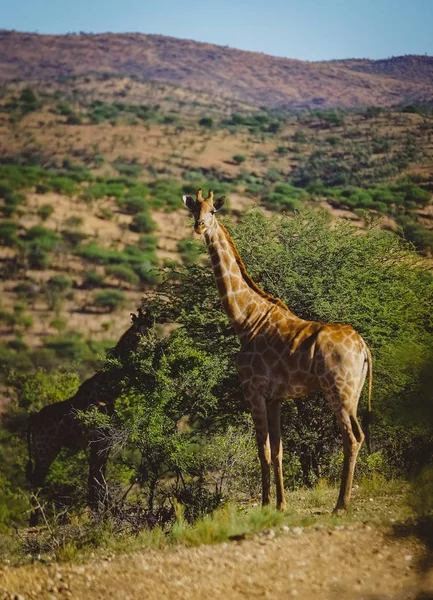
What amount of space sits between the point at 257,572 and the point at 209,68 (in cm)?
16446

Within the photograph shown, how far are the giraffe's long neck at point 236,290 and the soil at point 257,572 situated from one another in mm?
2910

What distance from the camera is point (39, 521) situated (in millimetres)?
16609

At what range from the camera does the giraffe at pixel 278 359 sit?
9.26m

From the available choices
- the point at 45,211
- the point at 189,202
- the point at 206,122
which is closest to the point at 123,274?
the point at 45,211

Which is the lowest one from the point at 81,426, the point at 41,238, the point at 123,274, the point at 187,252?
the point at 123,274

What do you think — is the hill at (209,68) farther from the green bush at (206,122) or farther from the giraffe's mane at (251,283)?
the giraffe's mane at (251,283)

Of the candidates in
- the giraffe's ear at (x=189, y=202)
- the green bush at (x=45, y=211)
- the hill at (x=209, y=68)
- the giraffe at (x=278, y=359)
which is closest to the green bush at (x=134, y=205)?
the green bush at (x=45, y=211)

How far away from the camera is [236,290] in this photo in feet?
34.2

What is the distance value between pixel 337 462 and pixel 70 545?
7531 millimetres

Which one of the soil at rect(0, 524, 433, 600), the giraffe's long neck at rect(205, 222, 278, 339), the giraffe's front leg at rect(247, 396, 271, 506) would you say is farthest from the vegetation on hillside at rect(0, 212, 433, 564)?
the soil at rect(0, 524, 433, 600)

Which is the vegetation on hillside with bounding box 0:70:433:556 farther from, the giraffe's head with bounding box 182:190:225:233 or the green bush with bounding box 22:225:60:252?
the giraffe's head with bounding box 182:190:225:233

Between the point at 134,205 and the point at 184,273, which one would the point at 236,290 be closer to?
the point at 184,273

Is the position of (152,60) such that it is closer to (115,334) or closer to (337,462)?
(115,334)

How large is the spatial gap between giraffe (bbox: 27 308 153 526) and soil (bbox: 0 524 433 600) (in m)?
5.50
